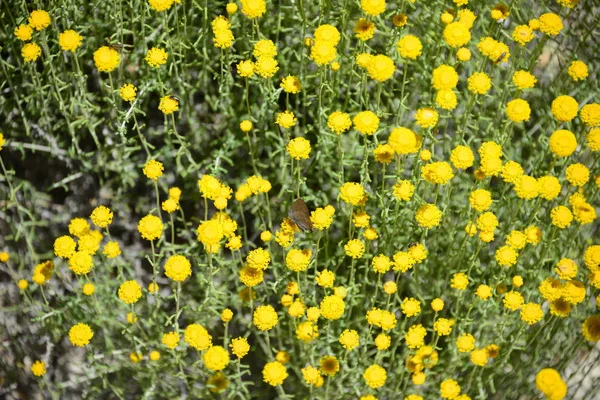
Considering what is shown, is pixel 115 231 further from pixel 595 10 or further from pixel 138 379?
pixel 595 10

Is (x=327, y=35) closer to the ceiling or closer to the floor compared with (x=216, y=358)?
closer to the ceiling

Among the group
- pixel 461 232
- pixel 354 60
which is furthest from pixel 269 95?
pixel 461 232

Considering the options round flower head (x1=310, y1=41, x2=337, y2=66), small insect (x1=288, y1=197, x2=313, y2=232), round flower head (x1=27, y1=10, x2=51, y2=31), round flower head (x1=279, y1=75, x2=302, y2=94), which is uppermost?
round flower head (x1=310, y1=41, x2=337, y2=66)

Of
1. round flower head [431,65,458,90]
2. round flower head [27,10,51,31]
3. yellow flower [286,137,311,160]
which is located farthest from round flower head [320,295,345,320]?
round flower head [27,10,51,31]

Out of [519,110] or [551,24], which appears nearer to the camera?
[519,110]

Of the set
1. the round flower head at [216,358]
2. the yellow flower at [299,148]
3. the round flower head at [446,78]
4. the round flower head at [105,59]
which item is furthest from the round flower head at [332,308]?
the round flower head at [105,59]

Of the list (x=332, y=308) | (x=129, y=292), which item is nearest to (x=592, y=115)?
(x=332, y=308)

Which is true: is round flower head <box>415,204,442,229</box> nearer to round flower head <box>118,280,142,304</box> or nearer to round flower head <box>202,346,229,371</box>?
round flower head <box>202,346,229,371</box>

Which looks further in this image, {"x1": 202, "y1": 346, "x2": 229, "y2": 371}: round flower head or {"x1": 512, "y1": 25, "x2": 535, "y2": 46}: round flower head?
{"x1": 512, "y1": 25, "x2": 535, "y2": 46}: round flower head

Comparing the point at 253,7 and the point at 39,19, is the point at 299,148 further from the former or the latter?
the point at 39,19

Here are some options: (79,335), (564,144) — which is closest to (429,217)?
(564,144)

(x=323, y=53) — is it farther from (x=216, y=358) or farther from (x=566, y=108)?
(x=216, y=358)

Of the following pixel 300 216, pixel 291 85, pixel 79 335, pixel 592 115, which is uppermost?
pixel 592 115

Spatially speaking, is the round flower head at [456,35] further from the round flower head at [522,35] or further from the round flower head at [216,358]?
the round flower head at [216,358]
